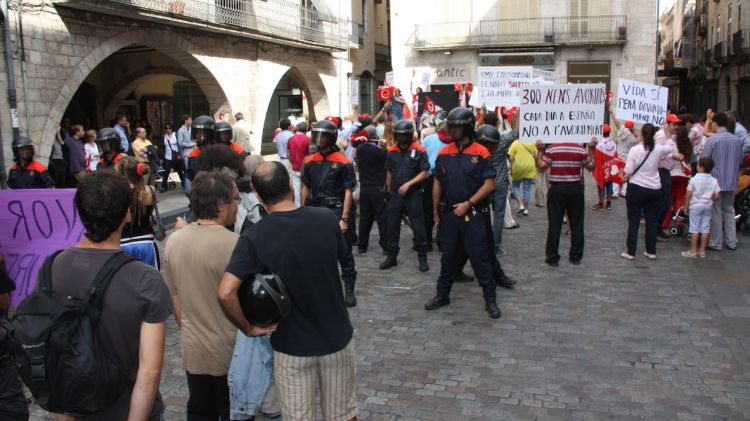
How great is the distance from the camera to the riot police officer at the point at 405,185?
775 centimetres

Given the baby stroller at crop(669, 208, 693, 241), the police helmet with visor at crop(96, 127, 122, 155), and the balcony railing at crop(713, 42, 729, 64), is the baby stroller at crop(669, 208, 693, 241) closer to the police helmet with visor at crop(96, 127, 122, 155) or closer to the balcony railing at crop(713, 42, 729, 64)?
the police helmet with visor at crop(96, 127, 122, 155)

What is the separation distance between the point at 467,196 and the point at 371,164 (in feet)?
7.76

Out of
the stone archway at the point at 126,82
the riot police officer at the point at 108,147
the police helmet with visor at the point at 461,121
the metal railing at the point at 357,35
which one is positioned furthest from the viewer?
the metal railing at the point at 357,35

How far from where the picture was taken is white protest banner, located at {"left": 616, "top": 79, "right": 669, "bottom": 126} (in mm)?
9211

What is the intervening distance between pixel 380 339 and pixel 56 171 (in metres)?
10.2

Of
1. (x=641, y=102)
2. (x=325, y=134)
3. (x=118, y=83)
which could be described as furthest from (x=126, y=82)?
(x=641, y=102)

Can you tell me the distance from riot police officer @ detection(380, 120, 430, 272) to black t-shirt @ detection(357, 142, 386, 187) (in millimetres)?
131

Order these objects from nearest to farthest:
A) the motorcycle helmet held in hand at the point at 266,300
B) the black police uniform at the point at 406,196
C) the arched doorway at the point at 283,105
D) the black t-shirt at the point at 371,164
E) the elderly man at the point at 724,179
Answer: the motorcycle helmet held in hand at the point at 266,300 < the black police uniform at the point at 406,196 < the black t-shirt at the point at 371,164 < the elderly man at the point at 724,179 < the arched doorway at the point at 283,105

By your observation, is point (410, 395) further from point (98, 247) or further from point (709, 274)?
point (709, 274)

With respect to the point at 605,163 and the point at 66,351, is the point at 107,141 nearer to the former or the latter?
the point at 66,351

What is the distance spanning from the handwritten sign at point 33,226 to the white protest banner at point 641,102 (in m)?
7.26

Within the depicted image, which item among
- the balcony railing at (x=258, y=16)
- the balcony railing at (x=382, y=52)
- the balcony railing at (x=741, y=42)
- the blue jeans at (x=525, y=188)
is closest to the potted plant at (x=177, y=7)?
the balcony railing at (x=258, y=16)

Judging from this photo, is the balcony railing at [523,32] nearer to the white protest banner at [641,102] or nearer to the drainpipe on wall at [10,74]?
the white protest banner at [641,102]

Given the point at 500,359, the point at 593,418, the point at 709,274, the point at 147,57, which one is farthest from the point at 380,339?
the point at 147,57
